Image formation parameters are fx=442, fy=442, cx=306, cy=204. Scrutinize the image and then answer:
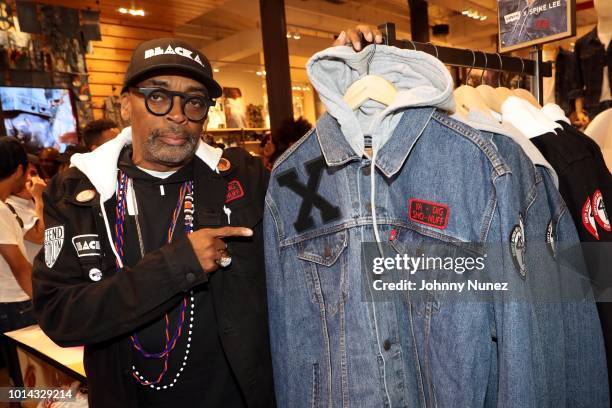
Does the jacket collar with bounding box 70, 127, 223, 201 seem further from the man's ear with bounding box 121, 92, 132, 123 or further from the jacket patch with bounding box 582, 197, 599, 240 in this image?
the jacket patch with bounding box 582, 197, 599, 240

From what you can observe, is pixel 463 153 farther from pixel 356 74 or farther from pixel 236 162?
pixel 236 162

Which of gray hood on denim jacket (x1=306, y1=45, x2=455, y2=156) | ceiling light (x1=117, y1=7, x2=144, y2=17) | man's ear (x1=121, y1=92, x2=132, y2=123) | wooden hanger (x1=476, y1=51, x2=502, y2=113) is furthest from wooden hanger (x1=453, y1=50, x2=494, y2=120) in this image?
ceiling light (x1=117, y1=7, x2=144, y2=17)

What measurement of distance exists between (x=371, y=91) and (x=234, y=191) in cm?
57

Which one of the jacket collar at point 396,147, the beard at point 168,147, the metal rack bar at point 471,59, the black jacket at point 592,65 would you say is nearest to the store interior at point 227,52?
the metal rack bar at point 471,59

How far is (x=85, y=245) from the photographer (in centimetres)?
136

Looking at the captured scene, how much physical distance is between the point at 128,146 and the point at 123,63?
5621 mm

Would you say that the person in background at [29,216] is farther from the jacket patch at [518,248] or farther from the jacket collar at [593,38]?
the jacket collar at [593,38]

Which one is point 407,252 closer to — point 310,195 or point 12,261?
point 310,195

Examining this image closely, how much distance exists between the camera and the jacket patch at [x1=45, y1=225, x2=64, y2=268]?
→ 1363mm

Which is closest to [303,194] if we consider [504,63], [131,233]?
[131,233]

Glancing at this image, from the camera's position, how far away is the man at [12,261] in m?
2.58

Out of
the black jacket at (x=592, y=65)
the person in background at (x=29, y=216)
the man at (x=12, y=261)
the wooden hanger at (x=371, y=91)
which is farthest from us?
the person in background at (x=29, y=216)

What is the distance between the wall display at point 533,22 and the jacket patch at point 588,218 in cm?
80

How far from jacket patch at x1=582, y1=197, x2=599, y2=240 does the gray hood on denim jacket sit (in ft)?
1.65
